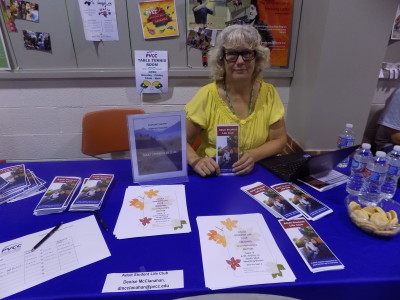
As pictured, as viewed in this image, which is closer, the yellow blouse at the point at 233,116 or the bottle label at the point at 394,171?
the bottle label at the point at 394,171

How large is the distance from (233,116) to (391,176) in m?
0.80

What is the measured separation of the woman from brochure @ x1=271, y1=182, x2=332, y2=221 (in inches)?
12.3

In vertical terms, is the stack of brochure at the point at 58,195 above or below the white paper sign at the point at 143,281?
above

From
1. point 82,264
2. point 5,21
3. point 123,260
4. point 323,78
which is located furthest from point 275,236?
point 5,21

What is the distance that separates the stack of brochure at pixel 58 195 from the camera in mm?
1010

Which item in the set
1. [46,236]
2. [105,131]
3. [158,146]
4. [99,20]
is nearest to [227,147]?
[158,146]

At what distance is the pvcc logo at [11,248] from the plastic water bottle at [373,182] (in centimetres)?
119

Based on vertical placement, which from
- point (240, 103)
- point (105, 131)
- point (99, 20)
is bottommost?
point (105, 131)

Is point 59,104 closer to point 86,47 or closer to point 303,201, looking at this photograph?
point 86,47

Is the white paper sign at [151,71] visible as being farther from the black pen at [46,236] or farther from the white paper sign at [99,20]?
the black pen at [46,236]

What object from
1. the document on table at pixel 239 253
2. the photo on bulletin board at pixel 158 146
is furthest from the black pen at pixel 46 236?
the document on table at pixel 239 253

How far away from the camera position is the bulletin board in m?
1.97

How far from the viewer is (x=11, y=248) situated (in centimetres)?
85

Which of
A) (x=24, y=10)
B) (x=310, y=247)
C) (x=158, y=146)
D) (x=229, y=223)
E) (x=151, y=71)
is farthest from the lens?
(x=151, y=71)
